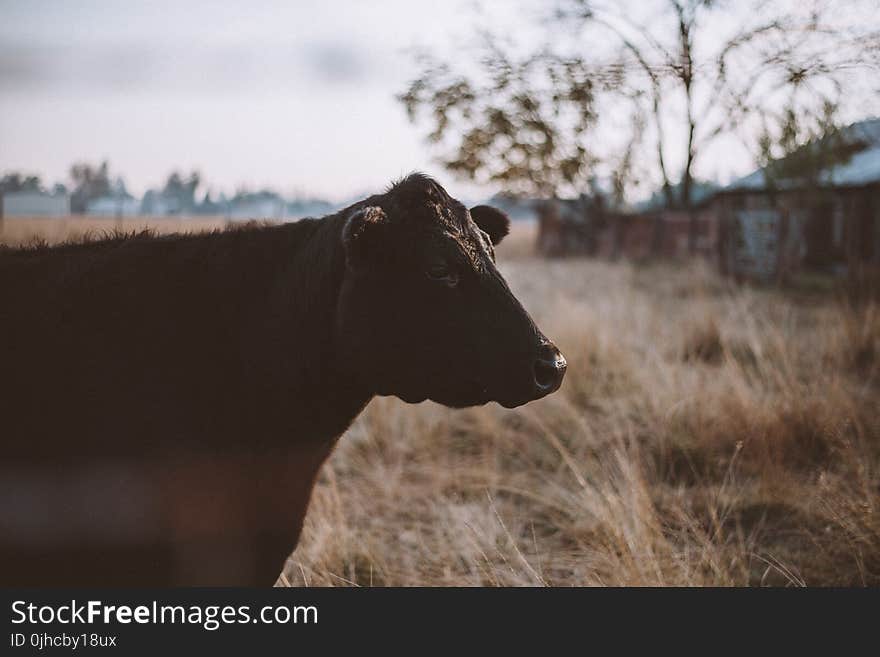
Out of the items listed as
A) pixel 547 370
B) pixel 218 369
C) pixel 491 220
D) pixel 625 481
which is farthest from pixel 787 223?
pixel 218 369

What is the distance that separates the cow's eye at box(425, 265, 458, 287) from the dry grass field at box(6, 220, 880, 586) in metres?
1.04

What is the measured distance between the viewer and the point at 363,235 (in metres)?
2.09

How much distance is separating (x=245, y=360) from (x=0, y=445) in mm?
783

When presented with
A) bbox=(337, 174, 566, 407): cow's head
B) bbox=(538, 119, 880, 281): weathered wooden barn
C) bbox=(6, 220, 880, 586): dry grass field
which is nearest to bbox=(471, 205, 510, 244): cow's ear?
bbox=(337, 174, 566, 407): cow's head

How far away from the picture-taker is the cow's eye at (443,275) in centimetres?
219

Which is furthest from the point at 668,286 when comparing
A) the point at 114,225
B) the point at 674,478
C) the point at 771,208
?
the point at 114,225

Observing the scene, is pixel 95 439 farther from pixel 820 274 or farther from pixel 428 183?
pixel 820 274

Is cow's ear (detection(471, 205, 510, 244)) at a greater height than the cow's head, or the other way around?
cow's ear (detection(471, 205, 510, 244))

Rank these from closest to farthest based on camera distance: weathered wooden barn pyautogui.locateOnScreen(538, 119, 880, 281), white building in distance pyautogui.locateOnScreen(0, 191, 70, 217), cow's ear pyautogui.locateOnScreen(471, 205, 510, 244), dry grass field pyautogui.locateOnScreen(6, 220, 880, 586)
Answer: cow's ear pyautogui.locateOnScreen(471, 205, 510, 244)
dry grass field pyautogui.locateOnScreen(6, 220, 880, 586)
white building in distance pyautogui.locateOnScreen(0, 191, 70, 217)
weathered wooden barn pyautogui.locateOnScreen(538, 119, 880, 281)

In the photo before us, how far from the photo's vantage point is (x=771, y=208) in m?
16.2

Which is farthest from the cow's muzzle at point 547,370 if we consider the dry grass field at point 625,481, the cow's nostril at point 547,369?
the dry grass field at point 625,481

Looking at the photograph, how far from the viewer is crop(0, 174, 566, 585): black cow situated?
6.77ft

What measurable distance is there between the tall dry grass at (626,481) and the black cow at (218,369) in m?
0.90

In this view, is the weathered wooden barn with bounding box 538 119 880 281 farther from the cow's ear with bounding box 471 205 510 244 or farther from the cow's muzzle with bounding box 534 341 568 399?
the cow's muzzle with bounding box 534 341 568 399
